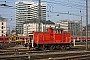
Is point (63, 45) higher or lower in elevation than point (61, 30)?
lower

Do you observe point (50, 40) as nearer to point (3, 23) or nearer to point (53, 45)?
point (53, 45)

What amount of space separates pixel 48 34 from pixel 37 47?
9.70 feet

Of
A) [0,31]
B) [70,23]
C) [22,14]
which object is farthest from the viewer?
[0,31]

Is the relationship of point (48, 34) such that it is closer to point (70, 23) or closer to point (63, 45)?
point (63, 45)

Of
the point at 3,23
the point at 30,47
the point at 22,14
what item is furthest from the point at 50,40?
the point at 3,23

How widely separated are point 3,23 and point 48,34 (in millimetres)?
101481

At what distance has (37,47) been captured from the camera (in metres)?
31.3

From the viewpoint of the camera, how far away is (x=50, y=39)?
32656mm

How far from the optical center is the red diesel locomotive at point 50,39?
31.5m

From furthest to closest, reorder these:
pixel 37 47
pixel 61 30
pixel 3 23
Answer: pixel 3 23 < pixel 61 30 < pixel 37 47

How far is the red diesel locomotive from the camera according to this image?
31531 millimetres

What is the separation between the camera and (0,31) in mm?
118750

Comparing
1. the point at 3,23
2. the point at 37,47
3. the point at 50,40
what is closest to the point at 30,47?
the point at 37,47

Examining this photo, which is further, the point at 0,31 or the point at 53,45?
the point at 0,31
